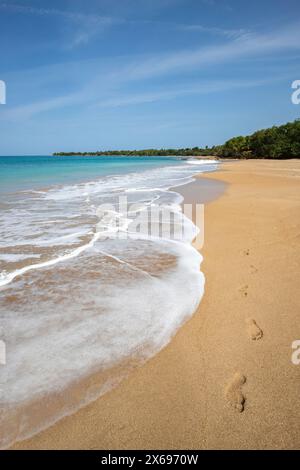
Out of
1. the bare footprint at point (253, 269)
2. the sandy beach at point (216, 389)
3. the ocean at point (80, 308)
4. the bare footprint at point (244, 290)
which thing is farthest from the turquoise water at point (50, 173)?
the sandy beach at point (216, 389)

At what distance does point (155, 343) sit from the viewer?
299 cm

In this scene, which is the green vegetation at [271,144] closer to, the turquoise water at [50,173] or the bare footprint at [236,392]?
the turquoise water at [50,173]

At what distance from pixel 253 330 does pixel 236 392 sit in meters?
0.93

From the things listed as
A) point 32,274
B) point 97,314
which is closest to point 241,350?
point 97,314

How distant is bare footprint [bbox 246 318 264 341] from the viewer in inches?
117

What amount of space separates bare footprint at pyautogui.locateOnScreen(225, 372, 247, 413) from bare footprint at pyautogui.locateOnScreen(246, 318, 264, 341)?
0.61m

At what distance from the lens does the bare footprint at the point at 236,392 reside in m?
2.18

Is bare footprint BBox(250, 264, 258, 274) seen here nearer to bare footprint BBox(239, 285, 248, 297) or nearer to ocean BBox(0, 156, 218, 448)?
bare footprint BBox(239, 285, 248, 297)

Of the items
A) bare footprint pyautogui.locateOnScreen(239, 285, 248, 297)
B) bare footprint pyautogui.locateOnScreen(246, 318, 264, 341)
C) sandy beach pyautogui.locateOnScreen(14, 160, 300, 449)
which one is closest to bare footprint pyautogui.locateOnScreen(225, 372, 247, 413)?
sandy beach pyautogui.locateOnScreen(14, 160, 300, 449)

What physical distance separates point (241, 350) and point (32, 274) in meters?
3.56

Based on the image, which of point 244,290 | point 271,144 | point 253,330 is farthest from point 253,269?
point 271,144

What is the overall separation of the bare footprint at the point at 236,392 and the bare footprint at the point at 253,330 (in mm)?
612

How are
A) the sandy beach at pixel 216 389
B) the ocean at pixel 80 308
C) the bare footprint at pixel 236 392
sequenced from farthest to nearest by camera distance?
the ocean at pixel 80 308 < the bare footprint at pixel 236 392 < the sandy beach at pixel 216 389

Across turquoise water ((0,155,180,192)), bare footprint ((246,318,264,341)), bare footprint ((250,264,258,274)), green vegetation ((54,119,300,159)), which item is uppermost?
green vegetation ((54,119,300,159))
